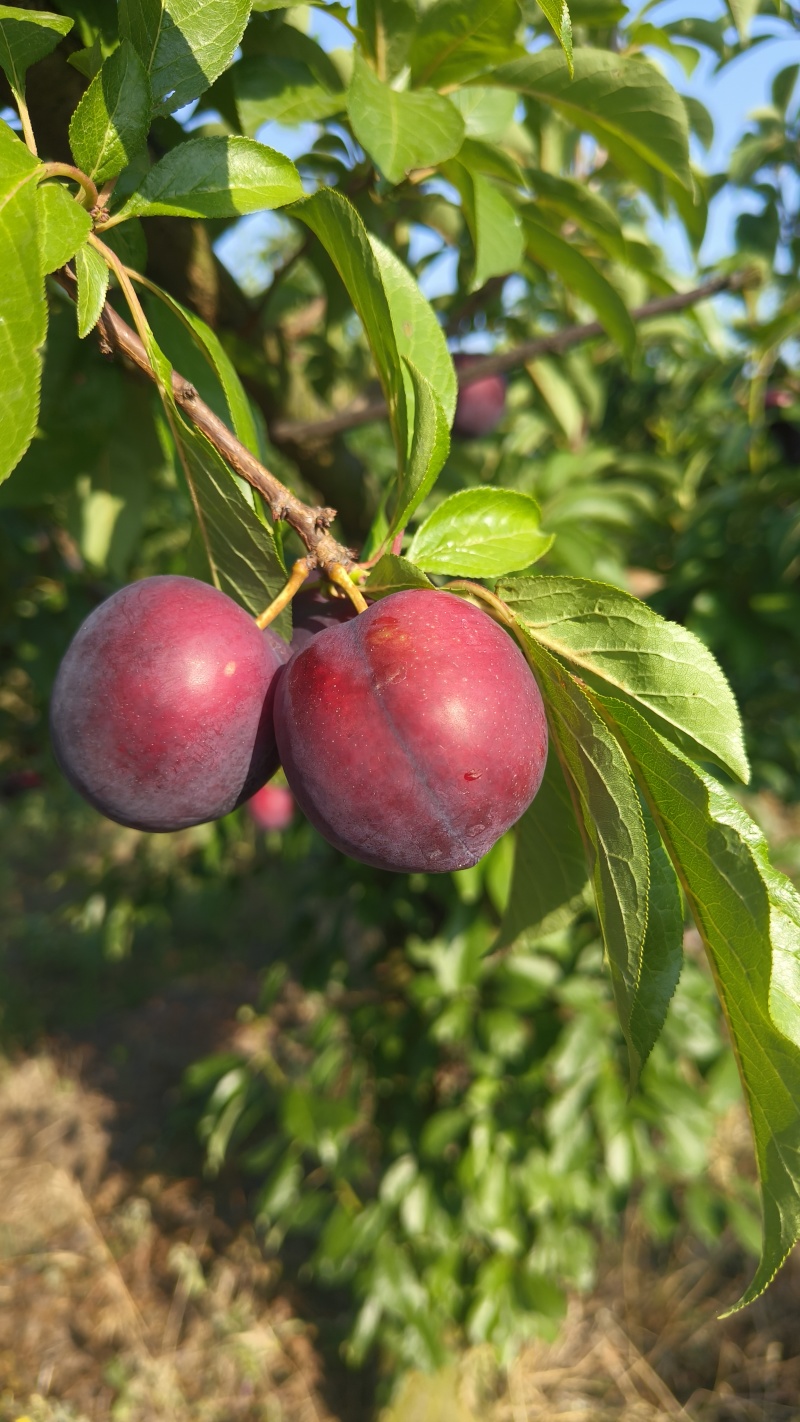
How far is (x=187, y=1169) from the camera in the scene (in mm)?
3123

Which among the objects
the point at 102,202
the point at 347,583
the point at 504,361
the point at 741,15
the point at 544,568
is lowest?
the point at 544,568

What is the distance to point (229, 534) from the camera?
623 millimetres

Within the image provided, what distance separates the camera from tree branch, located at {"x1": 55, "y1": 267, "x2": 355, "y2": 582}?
0.57 meters

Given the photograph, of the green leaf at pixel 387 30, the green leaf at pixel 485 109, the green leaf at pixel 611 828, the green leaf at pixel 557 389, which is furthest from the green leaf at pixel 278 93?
the green leaf at pixel 557 389

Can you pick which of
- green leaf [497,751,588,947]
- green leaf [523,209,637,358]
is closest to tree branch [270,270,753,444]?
green leaf [523,209,637,358]

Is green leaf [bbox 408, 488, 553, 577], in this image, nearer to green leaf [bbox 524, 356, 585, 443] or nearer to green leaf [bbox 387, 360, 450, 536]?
green leaf [bbox 387, 360, 450, 536]

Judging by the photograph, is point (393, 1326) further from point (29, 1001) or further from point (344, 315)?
point (29, 1001)

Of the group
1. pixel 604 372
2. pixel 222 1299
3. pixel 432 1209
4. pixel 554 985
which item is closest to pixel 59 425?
pixel 554 985

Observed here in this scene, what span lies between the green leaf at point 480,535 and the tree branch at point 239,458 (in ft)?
0.27

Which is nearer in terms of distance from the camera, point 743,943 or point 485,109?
point 743,943

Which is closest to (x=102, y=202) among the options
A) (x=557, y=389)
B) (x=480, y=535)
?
(x=480, y=535)

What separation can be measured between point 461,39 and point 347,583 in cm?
57

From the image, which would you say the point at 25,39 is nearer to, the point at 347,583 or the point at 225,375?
the point at 225,375

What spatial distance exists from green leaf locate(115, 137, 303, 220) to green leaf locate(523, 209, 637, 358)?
49cm
